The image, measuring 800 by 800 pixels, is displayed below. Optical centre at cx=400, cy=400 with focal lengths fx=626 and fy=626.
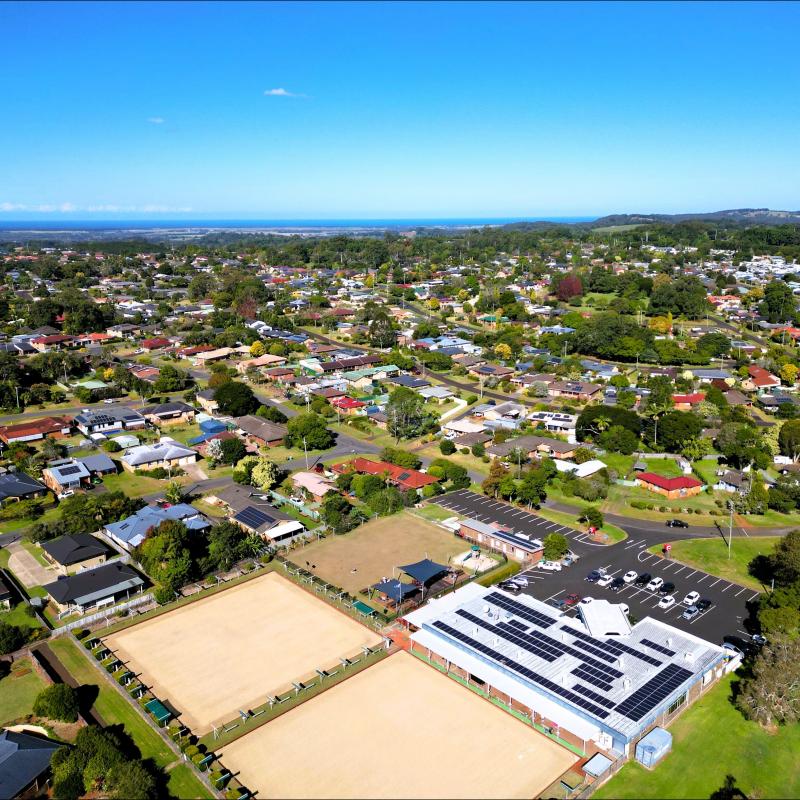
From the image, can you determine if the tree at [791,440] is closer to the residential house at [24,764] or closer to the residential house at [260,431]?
the residential house at [260,431]

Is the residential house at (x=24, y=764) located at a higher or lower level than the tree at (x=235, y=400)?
lower

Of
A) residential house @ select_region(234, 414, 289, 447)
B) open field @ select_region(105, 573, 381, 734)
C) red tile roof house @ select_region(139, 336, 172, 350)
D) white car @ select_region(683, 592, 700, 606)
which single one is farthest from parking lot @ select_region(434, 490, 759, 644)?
red tile roof house @ select_region(139, 336, 172, 350)

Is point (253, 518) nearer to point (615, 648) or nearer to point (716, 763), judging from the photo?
point (615, 648)

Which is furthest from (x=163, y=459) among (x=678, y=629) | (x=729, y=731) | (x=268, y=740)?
(x=729, y=731)

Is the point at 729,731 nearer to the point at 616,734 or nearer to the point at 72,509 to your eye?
the point at 616,734

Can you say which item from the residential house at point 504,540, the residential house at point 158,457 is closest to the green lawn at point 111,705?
the residential house at point 504,540

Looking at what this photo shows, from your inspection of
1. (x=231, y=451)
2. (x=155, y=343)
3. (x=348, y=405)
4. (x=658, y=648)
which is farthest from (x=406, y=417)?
(x=155, y=343)
